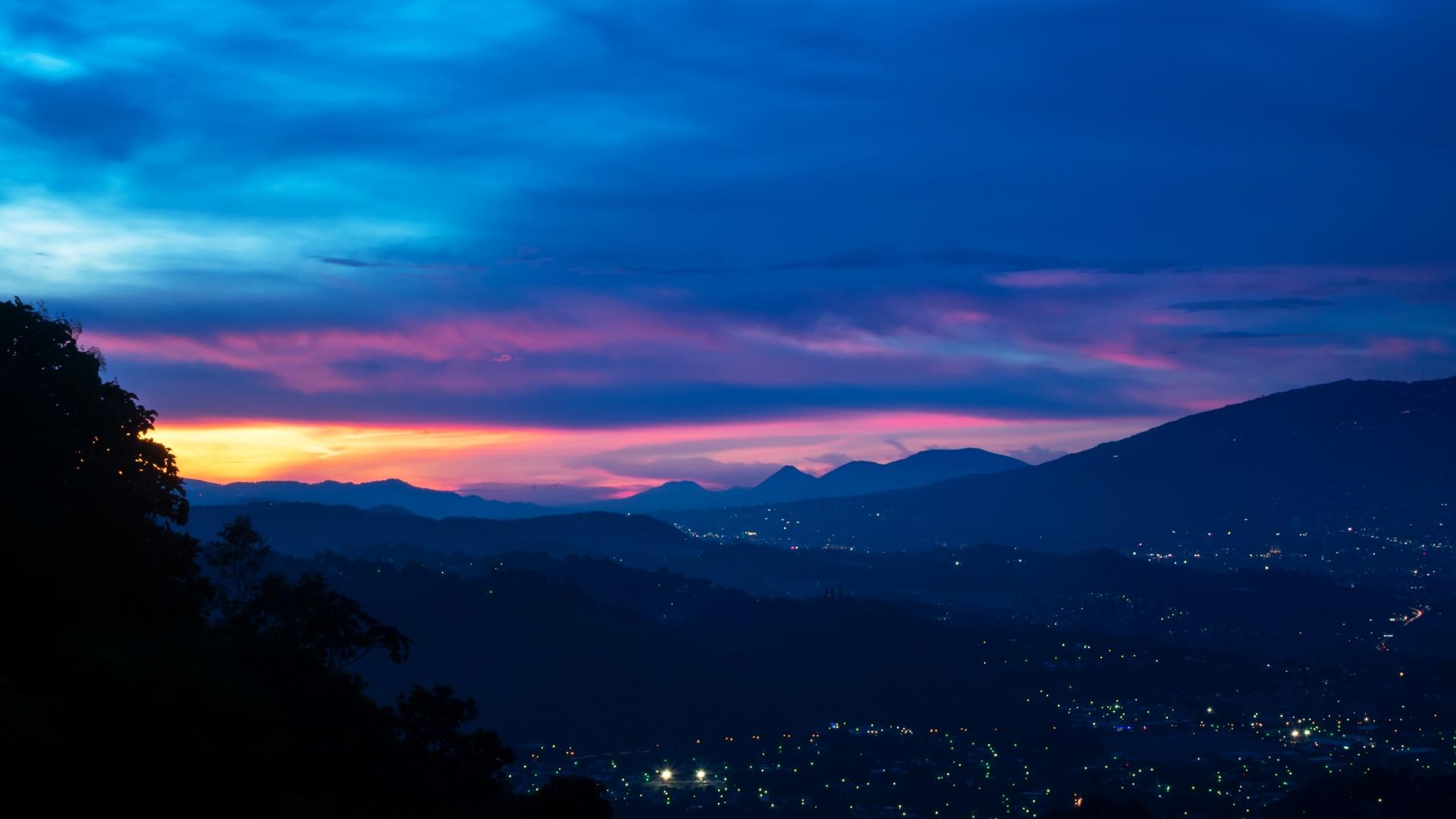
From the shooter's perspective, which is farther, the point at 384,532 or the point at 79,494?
the point at 384,532

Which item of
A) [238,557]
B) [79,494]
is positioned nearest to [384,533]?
[238,557]

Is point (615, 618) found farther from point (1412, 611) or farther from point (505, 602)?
point (1412, 611)

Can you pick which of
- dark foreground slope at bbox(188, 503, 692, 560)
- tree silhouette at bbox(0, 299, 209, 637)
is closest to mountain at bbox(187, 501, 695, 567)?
dark foreground slope at bbox(188, 503, 692, 560)

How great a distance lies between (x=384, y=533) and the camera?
172875 millimetres

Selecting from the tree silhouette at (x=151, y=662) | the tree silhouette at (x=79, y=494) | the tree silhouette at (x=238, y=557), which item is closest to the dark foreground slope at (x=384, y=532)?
the tree silhouette at (x=238, y=557)

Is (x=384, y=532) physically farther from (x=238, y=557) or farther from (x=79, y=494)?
(x=79, y=494)

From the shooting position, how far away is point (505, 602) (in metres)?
101

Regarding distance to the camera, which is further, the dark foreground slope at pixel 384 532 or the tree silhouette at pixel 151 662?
the dark foreground slope at pixel 384 532

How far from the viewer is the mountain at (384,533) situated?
151 meters

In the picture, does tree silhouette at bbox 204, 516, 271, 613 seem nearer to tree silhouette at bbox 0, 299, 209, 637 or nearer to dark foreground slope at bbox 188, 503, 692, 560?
tree silhouette at bbox 0, 299, 209, 637

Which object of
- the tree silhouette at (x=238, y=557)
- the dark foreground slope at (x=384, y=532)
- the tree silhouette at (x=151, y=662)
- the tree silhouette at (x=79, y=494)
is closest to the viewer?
the tree silhouette at (x=151, y=662)

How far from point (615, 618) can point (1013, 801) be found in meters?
50.9

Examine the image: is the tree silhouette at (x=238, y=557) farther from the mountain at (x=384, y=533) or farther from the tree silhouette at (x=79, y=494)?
the mountain at (x=384, y=533)

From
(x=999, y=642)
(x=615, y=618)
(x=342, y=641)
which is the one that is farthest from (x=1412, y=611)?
(x=342, y=641)
